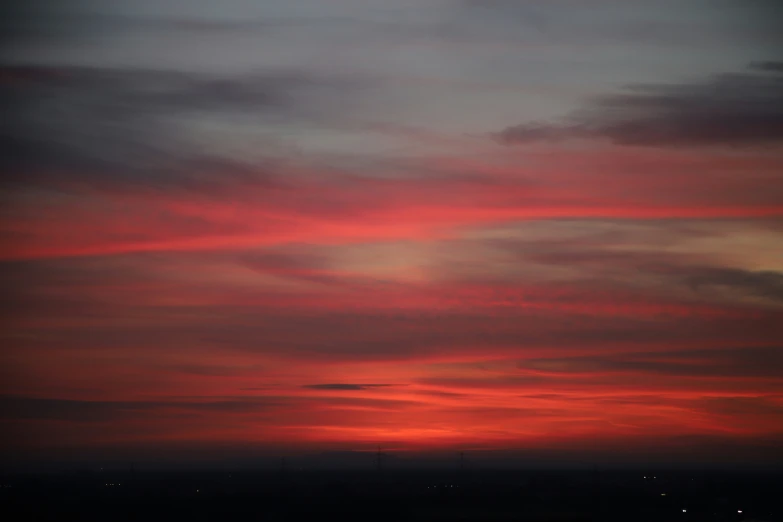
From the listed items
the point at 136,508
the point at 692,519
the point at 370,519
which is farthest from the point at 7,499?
the point at 692,519

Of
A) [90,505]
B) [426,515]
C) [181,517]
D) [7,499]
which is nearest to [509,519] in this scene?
[426,515]

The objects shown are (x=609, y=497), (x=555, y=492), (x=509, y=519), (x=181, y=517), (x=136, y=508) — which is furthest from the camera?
(x=555, y=492)

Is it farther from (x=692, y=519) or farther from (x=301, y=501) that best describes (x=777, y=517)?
(x=301, y=501)

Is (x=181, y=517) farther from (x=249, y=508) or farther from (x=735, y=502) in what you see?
(x=735, y=502)

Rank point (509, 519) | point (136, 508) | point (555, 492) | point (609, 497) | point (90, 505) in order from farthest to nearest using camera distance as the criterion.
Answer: point (555, 492)
point (609, 497)
point (90, 505)
point (136, 508)
point (509, 519)

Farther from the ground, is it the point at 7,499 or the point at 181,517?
the point at 7,499

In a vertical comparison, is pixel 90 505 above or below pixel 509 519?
above

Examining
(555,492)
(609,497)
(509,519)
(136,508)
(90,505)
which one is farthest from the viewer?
(555,492)

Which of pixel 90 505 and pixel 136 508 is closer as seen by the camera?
pixel 136 508

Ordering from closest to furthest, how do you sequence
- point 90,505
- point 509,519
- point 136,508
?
point 509,519, point 136,508, point 90,505
